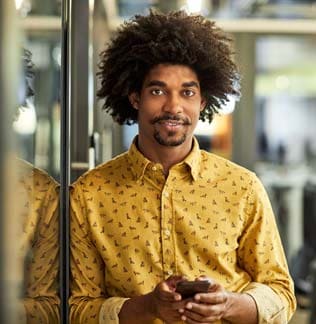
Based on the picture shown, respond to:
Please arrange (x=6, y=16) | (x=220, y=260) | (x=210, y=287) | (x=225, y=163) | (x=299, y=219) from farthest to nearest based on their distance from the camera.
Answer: (x=299, y=219) < (x=225, y=163) < (x=220, y=260) < (x=210, y=287) < (x=6, y=16)

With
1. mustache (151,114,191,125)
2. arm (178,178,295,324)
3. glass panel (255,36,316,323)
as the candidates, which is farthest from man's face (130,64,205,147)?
glass panel (255,36,316,323)

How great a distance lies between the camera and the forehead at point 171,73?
1786 millimetres

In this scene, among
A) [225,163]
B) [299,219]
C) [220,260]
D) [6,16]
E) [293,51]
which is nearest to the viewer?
[6,16]

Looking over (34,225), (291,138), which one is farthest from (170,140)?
(291,138)

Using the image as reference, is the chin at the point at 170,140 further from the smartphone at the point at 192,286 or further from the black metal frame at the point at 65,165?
the smartphone at the point at 192,286

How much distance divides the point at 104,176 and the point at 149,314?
1.14 ft

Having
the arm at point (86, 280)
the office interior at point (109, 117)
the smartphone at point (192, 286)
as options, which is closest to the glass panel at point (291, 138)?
the office interior at point (109, 117)

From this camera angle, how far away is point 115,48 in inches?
74.7

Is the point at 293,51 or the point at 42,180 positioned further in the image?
the point at 293,51

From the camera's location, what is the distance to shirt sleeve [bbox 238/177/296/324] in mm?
1796

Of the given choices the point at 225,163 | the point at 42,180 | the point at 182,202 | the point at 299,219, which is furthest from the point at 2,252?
the point at 299,219

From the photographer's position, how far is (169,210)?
1783 mm

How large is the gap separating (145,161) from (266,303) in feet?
1.33

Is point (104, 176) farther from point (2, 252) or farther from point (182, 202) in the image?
point (2, 252)
